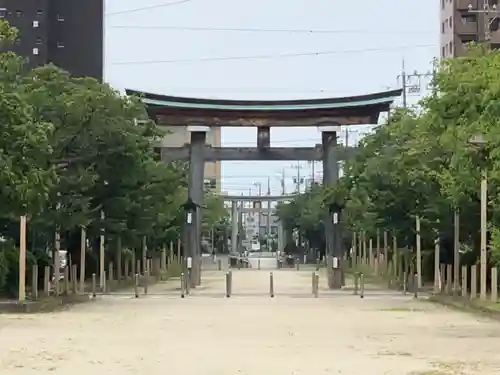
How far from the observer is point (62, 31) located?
286 feet

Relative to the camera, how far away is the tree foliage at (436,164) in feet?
76.4

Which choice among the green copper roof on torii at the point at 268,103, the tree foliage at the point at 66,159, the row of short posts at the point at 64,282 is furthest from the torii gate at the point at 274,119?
the row of short posts at the point at 64,282

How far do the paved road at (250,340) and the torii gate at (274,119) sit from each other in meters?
14.6

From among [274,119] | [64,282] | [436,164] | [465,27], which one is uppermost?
[465,27]

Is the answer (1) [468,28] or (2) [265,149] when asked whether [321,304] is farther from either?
(1) [468,28]

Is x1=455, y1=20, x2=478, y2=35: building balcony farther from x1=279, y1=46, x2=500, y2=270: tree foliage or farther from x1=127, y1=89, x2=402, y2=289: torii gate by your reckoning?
x1=127, y1=89, x2=402, y2=289: torii gate

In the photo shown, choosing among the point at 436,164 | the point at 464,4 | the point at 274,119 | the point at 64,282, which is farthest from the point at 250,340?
the point at 464,4

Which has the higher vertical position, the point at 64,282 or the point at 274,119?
the point at 274,119

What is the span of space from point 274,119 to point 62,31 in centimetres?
4513

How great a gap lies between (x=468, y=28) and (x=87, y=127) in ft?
187

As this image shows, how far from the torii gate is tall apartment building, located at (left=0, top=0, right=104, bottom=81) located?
38090mm

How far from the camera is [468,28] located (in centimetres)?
8506

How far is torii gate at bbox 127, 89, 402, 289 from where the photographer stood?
1801 inches

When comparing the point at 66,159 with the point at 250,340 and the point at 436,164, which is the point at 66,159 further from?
the point at 250,340
